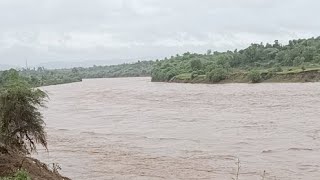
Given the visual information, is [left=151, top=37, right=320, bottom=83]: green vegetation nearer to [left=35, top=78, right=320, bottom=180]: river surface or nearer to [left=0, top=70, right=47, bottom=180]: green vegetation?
[left=35, top=78, right=320, bottom=180]: river surface

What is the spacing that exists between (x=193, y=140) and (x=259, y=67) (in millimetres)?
67866

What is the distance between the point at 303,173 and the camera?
787 inches

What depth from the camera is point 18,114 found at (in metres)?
17.8

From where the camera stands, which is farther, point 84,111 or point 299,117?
point 84,111

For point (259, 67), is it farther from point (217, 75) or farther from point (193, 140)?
point (193, 140)

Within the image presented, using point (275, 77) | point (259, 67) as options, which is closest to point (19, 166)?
point (275, 77)

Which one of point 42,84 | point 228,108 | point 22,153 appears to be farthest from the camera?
point 42,84

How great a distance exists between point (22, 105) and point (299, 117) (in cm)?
2351

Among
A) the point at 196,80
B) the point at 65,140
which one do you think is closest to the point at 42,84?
the point at 196,80

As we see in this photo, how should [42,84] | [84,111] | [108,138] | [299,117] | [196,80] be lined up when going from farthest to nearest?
[42,84], [196,80], [84,111], [299,117], [108,138]

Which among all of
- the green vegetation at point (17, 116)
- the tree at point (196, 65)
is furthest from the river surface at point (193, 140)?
the tree at point (196, 65)

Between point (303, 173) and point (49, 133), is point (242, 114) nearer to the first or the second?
point (49, 133)

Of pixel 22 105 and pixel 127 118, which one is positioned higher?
pixel 22 105

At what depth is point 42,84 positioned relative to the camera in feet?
425
